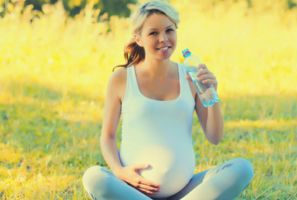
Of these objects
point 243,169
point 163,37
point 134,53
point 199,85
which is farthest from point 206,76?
point 134,53

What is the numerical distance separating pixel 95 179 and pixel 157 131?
300 mm

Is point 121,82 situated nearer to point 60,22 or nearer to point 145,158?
point 145,158

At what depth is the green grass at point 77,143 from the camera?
Answer: 379 cm

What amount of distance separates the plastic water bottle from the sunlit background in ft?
3.20

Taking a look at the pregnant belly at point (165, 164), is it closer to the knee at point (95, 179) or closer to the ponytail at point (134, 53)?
the knee at point (95, 179)

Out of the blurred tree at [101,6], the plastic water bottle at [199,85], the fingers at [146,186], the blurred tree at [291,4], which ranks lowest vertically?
the fingers at [146,186]

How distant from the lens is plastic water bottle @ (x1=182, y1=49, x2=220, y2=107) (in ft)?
9.13

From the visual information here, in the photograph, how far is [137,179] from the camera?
280 centimetres

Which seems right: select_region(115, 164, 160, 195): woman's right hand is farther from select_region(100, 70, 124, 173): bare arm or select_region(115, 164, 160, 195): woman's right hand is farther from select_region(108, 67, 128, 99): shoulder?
select_region(108, 67, 128, 99): shoulder

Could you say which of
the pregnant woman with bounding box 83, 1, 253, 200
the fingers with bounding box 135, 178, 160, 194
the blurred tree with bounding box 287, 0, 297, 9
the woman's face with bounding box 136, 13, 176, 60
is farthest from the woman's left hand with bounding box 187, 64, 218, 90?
the blurred tree with bounding box 287, 0, 297, 9

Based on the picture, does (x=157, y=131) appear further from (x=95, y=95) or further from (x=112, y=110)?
(x=95, y=95)

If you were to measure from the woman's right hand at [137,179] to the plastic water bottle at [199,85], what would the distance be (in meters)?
0.33

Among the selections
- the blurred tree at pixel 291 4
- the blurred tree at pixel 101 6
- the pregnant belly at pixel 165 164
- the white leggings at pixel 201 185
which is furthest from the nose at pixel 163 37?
the blurred tree at pixel 291 4

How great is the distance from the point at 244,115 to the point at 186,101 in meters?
2.59
